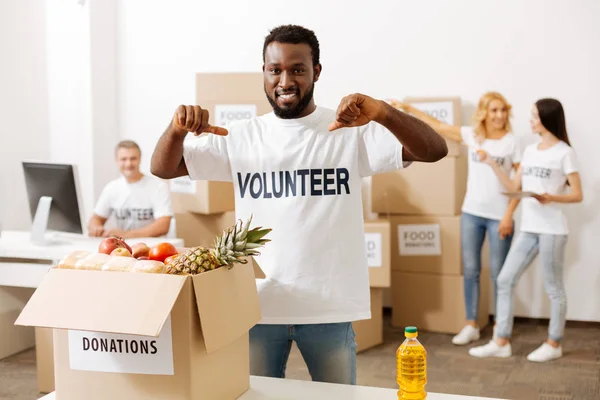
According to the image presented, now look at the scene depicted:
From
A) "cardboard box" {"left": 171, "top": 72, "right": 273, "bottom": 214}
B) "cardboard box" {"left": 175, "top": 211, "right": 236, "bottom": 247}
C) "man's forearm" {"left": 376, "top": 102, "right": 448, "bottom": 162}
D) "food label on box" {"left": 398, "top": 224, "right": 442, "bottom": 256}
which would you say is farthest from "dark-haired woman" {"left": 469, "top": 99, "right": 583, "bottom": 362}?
"man's forearm" {"left": 376, "top": 102, "right": 448, "bottom": 162}

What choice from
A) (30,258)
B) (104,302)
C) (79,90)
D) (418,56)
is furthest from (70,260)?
(79,90)

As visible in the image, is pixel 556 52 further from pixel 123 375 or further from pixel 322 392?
pixel 123 375

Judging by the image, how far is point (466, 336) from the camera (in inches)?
170

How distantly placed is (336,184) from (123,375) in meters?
0.72

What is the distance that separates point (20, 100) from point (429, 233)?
2.96 m

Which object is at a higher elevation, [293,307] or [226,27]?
[226,27]

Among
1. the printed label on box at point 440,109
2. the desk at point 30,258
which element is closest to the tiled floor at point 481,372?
the desk at point 30,258

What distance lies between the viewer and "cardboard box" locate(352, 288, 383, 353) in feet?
13.8

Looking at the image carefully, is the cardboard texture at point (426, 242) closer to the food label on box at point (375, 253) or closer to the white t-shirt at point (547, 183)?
the food label on box at point (375, 253)

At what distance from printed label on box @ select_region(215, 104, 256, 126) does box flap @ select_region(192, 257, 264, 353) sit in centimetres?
287

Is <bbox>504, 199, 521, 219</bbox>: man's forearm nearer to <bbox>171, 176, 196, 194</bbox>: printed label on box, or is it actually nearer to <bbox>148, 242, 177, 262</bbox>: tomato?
<bbox>171, 176, 196, 194</bbox>: printed label on box

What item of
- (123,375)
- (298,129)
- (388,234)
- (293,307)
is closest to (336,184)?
(298,129)

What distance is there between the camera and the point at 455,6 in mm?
4781

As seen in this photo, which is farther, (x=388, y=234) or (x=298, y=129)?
(x=388, y=234)
